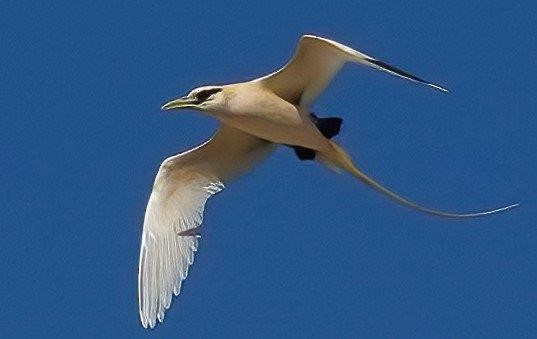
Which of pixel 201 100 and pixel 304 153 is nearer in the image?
pixel 201 100

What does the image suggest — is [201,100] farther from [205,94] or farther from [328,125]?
[328,125]

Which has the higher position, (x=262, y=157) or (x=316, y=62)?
(x=316, y=62)

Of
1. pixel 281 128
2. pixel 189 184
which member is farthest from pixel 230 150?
pixel 281 128

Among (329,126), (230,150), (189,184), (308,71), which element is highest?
(308,71)

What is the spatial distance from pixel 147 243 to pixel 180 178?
0.74 m

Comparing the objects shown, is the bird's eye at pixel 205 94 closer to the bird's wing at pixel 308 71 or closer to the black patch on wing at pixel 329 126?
the bird's wing at pixel 308 71

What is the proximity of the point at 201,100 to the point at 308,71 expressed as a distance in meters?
1.04

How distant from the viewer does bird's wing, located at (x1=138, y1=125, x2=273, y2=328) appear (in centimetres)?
1504

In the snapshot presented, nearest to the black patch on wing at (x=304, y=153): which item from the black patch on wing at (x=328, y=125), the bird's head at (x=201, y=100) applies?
the black patch on wing at (x=328, y=125)

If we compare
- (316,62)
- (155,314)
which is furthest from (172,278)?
(316,62)

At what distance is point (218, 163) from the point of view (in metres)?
15.3

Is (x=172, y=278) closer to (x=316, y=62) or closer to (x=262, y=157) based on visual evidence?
(x=262, y=157)

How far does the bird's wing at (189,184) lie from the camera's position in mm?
15039

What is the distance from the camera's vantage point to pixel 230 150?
15.3m
